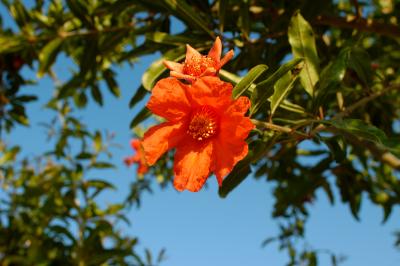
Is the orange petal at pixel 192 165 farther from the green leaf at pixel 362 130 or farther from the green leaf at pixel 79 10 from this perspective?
the green leaf at pixel 79 10

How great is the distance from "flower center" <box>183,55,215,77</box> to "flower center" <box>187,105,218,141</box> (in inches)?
3.3

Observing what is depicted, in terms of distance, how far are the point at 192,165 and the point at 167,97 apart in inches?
6.8

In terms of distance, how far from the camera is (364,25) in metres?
2.07

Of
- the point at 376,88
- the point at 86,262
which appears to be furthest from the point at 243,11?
the point at 86,262

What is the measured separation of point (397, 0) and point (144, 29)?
1284 mm

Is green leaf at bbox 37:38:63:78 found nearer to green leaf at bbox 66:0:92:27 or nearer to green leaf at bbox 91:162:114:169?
green leaf at bbox 66:0:92:27

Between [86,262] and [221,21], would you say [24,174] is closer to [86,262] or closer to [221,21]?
[86,262]

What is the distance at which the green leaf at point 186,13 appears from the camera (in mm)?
1792

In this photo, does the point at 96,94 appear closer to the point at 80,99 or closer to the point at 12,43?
the point at 80,99

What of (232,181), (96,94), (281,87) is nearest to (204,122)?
(281,87)

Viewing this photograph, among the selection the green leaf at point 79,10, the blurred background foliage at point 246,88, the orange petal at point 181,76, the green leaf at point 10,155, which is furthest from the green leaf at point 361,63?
the green leaf at point 10,155

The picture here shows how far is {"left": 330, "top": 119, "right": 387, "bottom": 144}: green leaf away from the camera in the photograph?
102 cm

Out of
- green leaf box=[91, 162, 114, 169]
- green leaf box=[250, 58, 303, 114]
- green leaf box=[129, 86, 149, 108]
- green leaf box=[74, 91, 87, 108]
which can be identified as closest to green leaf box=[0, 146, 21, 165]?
green leaf box=[74, 91, 87, 108]

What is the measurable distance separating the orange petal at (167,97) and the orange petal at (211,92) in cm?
2
